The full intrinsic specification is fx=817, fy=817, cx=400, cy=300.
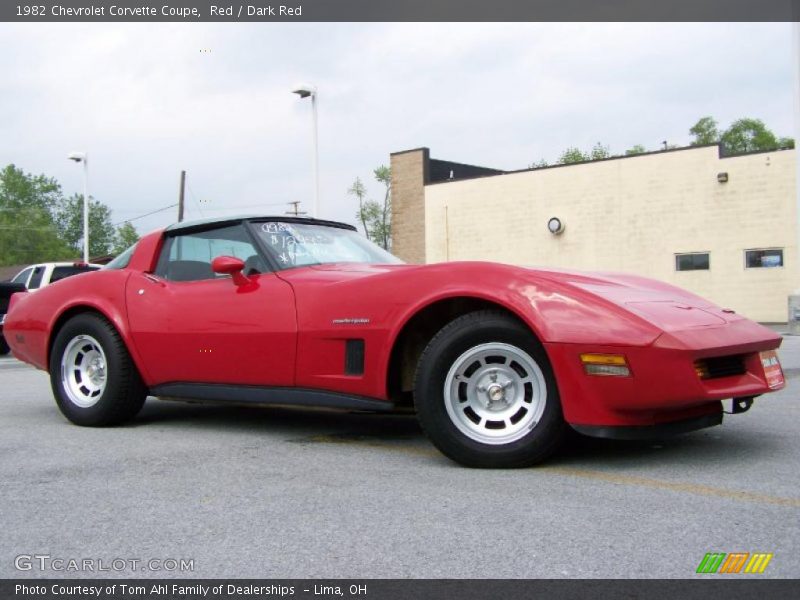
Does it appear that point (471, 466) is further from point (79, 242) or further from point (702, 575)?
point (79, 242)

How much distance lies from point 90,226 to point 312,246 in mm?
96682

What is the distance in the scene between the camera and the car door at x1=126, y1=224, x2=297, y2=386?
4.53 m

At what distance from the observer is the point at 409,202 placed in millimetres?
29125

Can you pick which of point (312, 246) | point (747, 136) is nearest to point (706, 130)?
point (747, 136)

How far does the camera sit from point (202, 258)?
517cm

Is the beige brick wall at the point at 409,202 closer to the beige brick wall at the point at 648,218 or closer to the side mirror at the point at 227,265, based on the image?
the beige brick wall at the point at 648,218

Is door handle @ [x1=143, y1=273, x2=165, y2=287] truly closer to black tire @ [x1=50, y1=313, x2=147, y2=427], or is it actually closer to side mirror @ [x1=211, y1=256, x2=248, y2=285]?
black tire @ [x1=50, y1=313, x2=147, y2=427]

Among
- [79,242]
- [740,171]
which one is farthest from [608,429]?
[79,242]

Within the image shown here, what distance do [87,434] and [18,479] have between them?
1.31 metres

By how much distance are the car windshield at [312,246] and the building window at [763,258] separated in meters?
19.5

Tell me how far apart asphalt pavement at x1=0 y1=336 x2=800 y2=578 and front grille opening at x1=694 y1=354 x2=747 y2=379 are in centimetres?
43

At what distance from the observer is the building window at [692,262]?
2325 centimetres

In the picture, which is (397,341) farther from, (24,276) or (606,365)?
(24,276)

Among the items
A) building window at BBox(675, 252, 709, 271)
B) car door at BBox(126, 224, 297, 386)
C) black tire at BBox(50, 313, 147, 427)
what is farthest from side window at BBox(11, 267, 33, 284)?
building window at BBox(675, 252, 709, 271)
